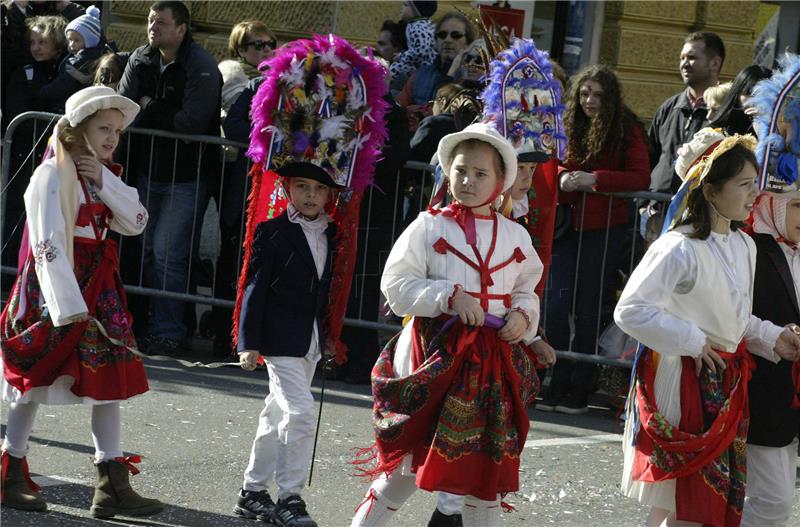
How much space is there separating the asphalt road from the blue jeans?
690mm

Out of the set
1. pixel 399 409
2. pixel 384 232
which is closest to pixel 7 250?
pixel 384 232

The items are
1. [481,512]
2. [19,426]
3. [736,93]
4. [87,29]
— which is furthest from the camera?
[87,29]

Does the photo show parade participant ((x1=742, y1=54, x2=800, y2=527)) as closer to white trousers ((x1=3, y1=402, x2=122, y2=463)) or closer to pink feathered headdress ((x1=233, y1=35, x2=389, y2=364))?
pink feathered headdress ((x1=233, y1=35, x2=389, y2=364))

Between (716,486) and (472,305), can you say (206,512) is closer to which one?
(472,305)

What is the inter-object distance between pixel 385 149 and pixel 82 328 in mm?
3008

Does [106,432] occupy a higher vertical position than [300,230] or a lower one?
lower

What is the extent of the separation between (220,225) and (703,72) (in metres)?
3.19

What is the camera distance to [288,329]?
18.6ft

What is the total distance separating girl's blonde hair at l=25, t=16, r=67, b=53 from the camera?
9.95 meters

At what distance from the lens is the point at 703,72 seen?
888cm

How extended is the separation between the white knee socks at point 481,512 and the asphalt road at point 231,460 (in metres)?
0.93

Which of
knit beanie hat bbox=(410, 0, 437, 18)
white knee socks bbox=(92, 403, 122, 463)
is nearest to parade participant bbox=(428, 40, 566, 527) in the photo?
white knee socks bbox=(92, 403, 122, 463)

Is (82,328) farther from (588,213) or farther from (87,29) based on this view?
(87,29)

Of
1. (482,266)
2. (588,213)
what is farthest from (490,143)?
(588,213)
